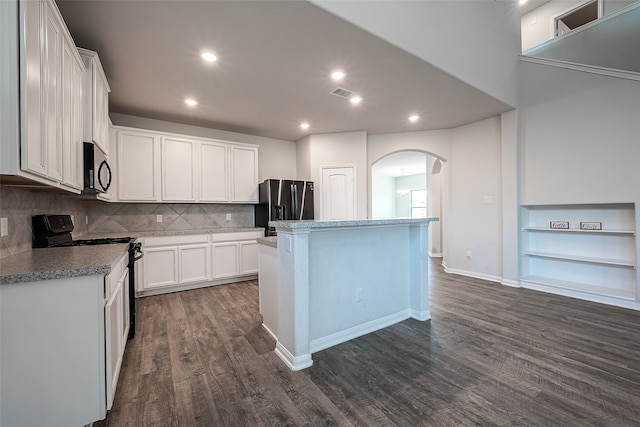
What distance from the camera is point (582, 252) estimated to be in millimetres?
3861

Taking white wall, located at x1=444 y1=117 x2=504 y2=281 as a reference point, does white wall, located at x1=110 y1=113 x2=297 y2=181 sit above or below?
above

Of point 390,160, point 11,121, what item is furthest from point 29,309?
point 390,160

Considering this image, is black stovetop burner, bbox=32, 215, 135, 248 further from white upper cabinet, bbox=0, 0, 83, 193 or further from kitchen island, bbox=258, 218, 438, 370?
kitchen island, bbox=258, 218, 438, 370

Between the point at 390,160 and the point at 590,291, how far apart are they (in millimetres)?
5689

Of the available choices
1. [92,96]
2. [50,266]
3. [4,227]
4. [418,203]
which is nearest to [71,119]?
[92,96]

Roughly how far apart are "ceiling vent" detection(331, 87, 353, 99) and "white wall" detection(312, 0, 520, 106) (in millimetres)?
964

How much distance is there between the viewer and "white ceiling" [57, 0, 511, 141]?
6.94 ft

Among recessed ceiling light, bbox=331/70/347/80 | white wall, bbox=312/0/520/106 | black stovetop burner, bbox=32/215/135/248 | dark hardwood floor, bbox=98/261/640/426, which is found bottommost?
dark hardwood floor, bbox=98/261/640/426

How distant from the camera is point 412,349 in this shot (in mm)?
2301

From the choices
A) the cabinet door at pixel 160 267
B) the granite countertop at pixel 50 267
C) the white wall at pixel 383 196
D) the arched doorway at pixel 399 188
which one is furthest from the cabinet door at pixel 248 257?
the white wall at pixel 383 196

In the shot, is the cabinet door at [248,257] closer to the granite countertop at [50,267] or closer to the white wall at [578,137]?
the granite countertop at [50,267]

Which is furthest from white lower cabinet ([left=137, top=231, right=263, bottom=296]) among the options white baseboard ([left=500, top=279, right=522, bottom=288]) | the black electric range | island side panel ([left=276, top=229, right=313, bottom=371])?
white baseboard ([left=500, top=279, right=522, bottom=288])

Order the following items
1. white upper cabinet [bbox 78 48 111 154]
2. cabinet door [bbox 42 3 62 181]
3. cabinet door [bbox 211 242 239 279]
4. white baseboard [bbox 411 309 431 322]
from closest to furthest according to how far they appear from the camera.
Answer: cabinet door [bbox 42 3 62 181], white upper cabinet [bbox 78 48 111 154], white baseboard [bbox 411 309 431 322], cabinet door [bbox 211 242 239 279]

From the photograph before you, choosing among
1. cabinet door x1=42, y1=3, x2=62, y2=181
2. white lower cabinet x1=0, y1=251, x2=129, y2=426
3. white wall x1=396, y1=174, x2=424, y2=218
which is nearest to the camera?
white lower cabinet x1=0, y1=251, x2=129, y2=426
